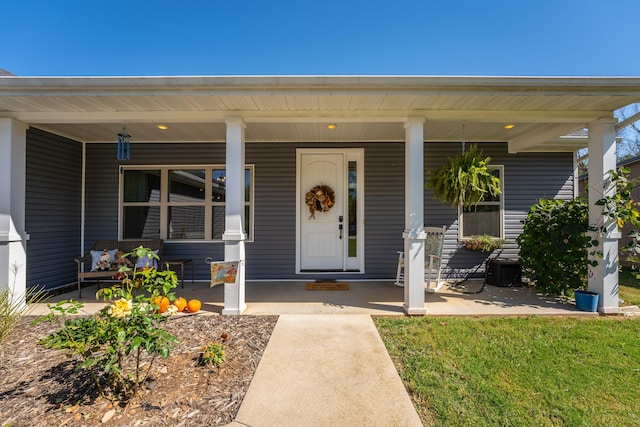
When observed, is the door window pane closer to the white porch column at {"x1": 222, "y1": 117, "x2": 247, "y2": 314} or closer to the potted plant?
the potted plant

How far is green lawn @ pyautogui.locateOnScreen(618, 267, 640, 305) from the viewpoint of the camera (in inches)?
158

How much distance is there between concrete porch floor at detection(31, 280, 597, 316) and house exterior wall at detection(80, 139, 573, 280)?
1.40ft

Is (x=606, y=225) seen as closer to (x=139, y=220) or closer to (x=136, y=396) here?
(x=136, y=396)

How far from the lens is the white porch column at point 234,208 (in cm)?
347

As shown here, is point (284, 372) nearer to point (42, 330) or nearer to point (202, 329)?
point (202, 329)

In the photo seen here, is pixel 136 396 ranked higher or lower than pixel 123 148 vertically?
lower

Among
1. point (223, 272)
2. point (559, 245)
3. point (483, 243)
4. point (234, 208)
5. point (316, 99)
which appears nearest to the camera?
point (316, 99)

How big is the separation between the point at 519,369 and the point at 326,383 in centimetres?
153

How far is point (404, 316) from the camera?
3.48m

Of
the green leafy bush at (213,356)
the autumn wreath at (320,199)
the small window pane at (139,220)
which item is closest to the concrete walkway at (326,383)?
the green leafy bush at (213,356)

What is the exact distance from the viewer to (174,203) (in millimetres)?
5203

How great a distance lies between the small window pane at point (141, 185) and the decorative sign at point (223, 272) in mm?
2646

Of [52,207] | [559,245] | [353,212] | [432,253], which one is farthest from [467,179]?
[52,207]

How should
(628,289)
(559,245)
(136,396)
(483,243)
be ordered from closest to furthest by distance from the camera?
1. (136,396)
2. (559,245)
3. (628,289)
4. (483,243)
